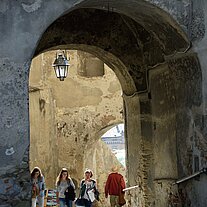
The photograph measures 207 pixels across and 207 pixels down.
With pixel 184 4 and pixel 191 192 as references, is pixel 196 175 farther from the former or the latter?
pixel 184 4

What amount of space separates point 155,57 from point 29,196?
3.36 m

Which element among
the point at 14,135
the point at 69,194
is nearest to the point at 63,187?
the point at 69,194

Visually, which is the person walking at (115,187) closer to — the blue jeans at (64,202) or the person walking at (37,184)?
the blue jeans at (64,202)

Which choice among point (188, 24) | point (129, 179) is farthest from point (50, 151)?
point (188, 24)

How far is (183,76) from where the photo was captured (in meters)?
5.74

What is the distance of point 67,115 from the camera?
13305mm

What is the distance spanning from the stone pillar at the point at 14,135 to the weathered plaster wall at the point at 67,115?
28.3ft

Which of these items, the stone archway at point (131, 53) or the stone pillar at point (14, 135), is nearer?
the stone pillar at point (14, 135)

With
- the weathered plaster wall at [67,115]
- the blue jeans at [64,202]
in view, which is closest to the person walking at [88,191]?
the blue jeans at [64,202]

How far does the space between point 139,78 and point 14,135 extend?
11.9ft

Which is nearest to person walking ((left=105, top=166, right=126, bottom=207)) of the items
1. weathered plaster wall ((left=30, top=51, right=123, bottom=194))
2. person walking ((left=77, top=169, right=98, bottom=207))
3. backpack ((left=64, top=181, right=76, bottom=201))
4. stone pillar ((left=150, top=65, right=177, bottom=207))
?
person walking ((left=77, top=169, right=98, bottom=207))

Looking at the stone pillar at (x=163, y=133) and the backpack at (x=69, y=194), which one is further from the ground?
the stone pillar at (x=163, y=133)

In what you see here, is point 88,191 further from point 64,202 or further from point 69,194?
point 64,202

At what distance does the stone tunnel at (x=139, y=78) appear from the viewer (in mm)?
4582
